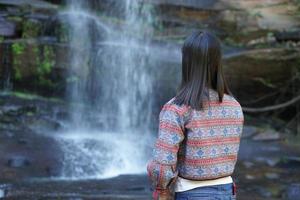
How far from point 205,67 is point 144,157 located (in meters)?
6.80

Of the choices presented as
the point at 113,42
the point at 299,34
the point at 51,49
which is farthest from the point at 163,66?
the point at 299,34

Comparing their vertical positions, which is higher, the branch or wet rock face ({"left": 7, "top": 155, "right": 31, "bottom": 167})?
the branch

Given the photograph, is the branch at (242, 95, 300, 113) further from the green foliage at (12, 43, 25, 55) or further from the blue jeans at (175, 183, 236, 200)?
the blue jeans at (175, 183, 236, 200)

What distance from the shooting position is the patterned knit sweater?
2754 mm

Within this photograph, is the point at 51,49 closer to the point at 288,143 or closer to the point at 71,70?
the point at 71,70

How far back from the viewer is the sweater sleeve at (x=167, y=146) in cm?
274

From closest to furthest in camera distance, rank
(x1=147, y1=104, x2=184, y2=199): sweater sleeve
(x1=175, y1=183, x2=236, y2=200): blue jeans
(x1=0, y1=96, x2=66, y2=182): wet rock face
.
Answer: (x1=147, y1=104, x2=184, y2=199): sweater sleeve < (x1=175, y1=183, x2=236, y2=200): blue jeans < (x1=0, y1=96, x2=66, y2=182): wet rock face

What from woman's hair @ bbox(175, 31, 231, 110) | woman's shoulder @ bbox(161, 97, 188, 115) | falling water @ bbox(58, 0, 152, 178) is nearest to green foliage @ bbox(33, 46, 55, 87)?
falling water @ bbox(58, 0, 152, 178)

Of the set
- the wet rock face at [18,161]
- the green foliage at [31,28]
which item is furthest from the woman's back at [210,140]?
the green foliage at [31,28]

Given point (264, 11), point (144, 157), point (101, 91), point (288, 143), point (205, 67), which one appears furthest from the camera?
point (264, 11)

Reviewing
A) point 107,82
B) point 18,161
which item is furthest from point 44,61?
point 18,161

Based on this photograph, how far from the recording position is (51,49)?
1155 centimetres

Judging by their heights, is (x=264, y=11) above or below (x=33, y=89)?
above

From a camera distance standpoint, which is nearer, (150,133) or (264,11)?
(150,133)
